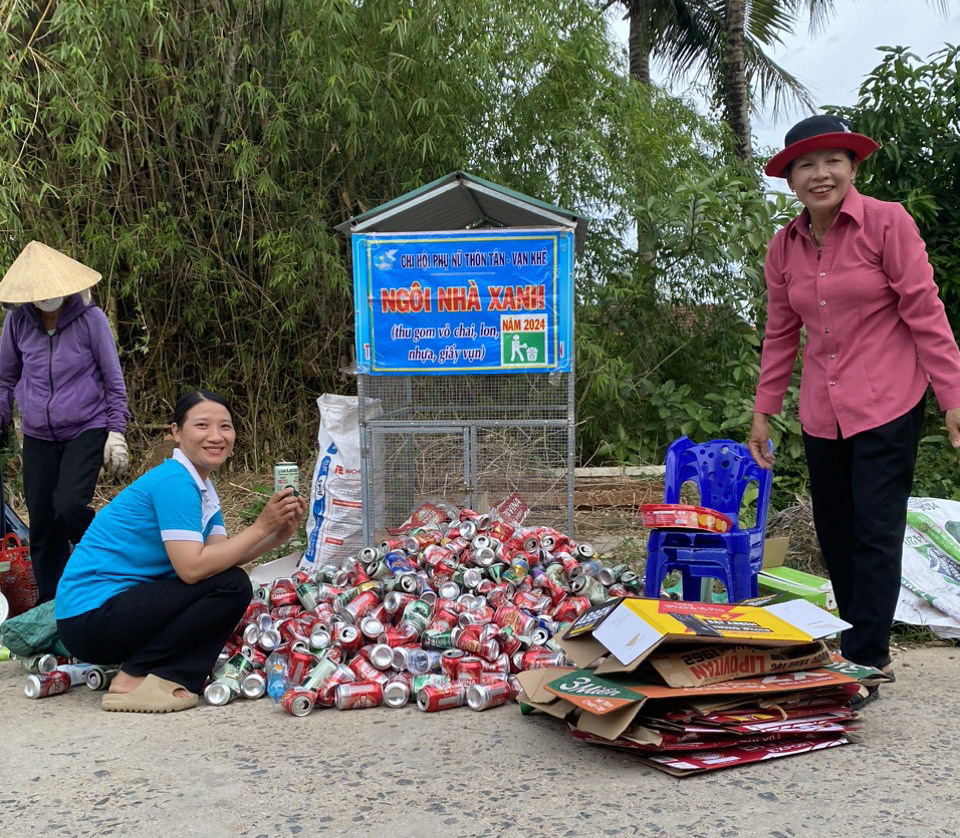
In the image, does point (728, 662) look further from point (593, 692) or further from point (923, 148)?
point (923, 148)

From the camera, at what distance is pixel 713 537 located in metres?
3.86

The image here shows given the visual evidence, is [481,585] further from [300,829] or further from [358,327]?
[300,829]

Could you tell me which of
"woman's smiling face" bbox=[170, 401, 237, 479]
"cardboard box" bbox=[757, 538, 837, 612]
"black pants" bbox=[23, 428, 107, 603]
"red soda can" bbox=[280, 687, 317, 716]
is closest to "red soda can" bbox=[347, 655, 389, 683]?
"red soda can" bbox=[280, 687, 317, 716]

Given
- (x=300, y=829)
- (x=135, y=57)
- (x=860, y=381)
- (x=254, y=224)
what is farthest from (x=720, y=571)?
(x=135, y=57)

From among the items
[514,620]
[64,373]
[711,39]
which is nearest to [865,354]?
[514,620]

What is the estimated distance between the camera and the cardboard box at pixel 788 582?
13.8 ft

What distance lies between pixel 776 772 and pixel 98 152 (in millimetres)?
5519

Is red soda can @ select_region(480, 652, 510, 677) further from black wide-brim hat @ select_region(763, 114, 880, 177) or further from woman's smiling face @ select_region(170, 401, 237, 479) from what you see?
black wide-brim hat @ select_region(763, 114, 880, 177)

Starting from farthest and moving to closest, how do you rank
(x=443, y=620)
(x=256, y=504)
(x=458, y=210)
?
(x=256, y=504) < (x=458, y=210) < (x=443, y=620)

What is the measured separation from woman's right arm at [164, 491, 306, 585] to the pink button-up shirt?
6.10 feet

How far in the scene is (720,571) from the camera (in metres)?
3.84

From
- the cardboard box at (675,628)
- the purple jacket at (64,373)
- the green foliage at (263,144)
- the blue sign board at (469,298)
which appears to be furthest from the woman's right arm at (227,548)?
the green foliage at (263,144)

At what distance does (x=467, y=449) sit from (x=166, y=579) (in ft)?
6.30

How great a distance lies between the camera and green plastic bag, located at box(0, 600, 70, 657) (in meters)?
3.94
